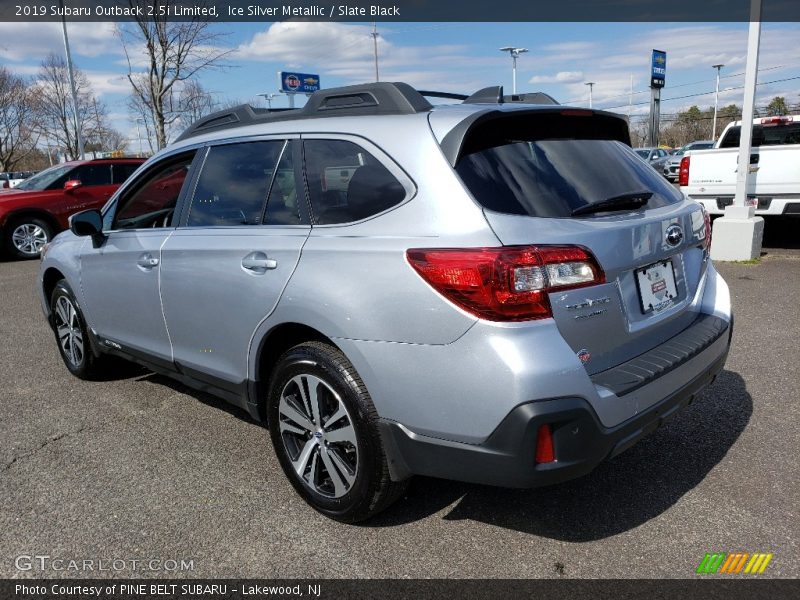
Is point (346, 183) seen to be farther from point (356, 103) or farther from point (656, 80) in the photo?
point (656, 80)

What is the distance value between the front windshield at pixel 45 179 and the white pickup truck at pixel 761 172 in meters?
11.2

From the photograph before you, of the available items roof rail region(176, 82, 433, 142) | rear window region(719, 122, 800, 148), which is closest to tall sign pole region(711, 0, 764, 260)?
rear window region(719, 122, 800, 148)

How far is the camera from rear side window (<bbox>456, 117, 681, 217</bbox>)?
7.86 ft

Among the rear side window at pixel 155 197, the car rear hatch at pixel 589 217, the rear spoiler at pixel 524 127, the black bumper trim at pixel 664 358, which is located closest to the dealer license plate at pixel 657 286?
the car rear hatch at pixel 589 217

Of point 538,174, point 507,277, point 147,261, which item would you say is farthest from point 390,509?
point 147,261

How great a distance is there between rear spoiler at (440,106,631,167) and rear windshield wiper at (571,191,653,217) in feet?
1.19

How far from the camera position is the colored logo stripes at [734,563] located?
2.46 m

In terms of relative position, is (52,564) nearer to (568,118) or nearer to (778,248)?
(568,118)

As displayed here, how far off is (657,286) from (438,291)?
39.6 inches

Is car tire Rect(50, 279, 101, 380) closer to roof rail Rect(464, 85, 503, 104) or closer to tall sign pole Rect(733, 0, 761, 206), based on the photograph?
roof rail Rect(464, 85, 503, 104)

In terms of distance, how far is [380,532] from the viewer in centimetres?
279

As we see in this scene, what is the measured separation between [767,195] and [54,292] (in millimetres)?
9435

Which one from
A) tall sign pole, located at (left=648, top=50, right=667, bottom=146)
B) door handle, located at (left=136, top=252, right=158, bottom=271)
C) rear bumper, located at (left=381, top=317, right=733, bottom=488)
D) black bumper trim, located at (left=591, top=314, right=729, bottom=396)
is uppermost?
tall sign pole, located at (left=648, top=50, right=667, bottom=146)

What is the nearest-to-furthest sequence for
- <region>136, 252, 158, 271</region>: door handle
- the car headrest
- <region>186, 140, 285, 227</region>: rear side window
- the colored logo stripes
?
the colored logo stripes → the car headrest → <region>186, 140, 285, 227</region>: rear side window → <region>136, 252, 158, 271</region>: door handle
